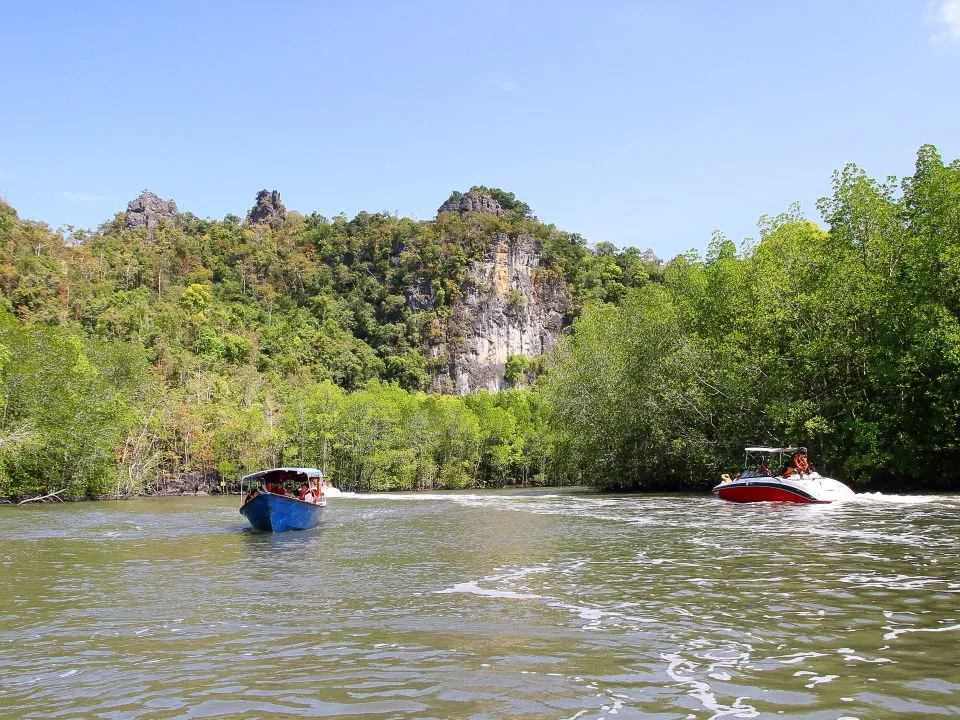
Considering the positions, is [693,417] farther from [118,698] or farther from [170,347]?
[170,347]

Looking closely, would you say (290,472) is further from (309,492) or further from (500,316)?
(500,316)

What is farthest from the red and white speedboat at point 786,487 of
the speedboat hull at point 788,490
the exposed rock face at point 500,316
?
the exposed rock face at point 500,316

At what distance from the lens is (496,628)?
35.4 ft

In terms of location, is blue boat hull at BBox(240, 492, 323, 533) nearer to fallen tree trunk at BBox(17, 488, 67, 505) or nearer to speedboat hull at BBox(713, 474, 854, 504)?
speedboat hull at BBox(713, 474, 854, 504)

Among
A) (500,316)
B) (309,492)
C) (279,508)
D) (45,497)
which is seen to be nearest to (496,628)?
(279,508)

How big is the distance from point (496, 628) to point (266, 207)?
196662 millimetres

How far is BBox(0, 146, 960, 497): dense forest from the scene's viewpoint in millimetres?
38906

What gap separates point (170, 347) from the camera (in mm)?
90375

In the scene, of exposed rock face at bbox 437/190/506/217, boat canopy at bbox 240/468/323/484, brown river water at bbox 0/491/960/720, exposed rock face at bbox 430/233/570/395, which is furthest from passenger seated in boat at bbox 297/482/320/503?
exposed rock face at bbox 437/190/506/217

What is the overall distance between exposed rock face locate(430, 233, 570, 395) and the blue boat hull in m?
99.3

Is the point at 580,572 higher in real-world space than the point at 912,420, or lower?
lower

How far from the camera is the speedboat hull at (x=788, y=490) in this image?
3409 centimetres

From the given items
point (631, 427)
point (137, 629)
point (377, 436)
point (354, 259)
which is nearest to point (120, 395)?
point (377, 436)

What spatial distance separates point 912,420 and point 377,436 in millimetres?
51222
